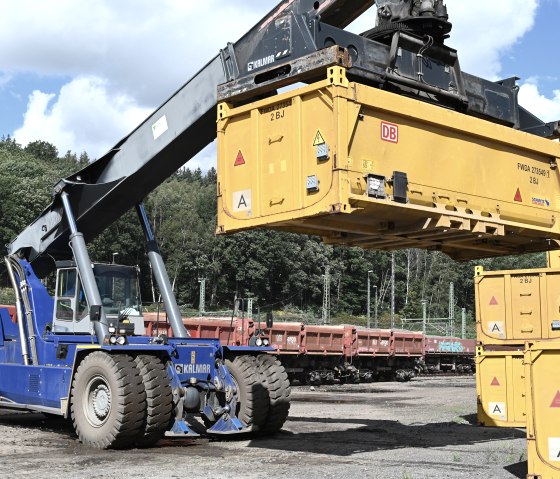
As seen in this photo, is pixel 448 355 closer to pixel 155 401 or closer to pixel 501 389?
pixel 501 389

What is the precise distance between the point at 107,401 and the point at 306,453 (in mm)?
3037

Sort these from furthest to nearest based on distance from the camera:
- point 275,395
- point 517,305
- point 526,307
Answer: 1. point 517,305
2. point 526,307
3. point 275,395

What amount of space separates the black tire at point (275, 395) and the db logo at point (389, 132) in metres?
5.09

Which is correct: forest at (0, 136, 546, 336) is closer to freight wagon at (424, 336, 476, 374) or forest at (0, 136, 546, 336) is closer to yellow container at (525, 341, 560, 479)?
freight wagon at (424, 336, 476, 374)

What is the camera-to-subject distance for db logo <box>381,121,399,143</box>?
9.38m

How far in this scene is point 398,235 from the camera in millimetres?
10234

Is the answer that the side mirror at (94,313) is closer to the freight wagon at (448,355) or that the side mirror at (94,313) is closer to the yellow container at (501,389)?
the yellow container at (501,389)

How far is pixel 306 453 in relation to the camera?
11.4m

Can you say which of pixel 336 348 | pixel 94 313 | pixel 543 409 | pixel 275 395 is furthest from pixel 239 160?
pixel 336 348

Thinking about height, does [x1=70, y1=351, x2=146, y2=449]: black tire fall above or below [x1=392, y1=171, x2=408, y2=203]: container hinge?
below

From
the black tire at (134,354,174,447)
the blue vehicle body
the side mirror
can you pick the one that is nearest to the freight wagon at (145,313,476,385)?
the blue vehicle body

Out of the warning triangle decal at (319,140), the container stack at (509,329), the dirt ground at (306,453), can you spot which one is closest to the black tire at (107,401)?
the dirt ground at (306,453)

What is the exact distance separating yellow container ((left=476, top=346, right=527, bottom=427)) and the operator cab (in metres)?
5.93

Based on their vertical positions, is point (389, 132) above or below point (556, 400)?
above
